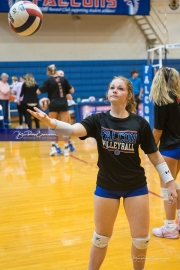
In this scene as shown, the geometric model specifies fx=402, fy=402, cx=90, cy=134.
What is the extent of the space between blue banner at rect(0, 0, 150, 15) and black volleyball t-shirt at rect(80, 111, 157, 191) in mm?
12838

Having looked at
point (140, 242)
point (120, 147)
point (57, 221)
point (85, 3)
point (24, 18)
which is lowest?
point (57, 221)

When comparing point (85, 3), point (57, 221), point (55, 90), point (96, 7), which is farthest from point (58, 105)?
point (96, 7)

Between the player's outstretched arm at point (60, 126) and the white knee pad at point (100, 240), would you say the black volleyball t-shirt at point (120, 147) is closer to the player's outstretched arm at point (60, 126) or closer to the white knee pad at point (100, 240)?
the player's outstretched arm at point (60, 126)

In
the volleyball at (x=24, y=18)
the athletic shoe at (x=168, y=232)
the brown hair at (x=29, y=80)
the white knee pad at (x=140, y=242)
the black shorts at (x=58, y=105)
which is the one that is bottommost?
the athletic shoe at (x=168, y=232)

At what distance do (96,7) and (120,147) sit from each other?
540 inches

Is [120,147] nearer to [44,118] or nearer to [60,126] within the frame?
[60,126]

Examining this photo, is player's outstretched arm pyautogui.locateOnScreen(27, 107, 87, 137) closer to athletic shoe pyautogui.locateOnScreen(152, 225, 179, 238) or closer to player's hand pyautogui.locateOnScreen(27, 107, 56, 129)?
player's hand pyautogui.locateOnScreen(27, 107, 56, 129)

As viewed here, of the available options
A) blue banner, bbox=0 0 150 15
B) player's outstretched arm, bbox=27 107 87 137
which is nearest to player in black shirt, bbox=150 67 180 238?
player's outstretched arm, bbox=27 107 87 137

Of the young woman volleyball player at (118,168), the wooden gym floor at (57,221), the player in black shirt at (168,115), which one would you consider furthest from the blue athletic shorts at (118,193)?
the player in black shirt at (168,115)

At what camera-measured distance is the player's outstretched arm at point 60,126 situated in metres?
2.53

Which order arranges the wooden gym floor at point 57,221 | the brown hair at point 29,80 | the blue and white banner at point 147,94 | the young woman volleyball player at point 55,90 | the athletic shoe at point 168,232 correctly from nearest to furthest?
the wooden gym floor at point 57,221 < the athletic shoe at point 168,232 < the young woman volleyball player at point 55,90 < the brown hair at point 29,80 < the blue and white banner at point 147,94

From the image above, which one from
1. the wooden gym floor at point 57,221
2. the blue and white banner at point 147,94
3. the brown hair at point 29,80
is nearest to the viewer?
the wooden gym floor at point 57,221

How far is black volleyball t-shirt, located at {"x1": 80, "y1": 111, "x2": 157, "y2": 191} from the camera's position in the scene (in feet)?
9.11

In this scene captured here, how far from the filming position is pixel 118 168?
9.14 ft
